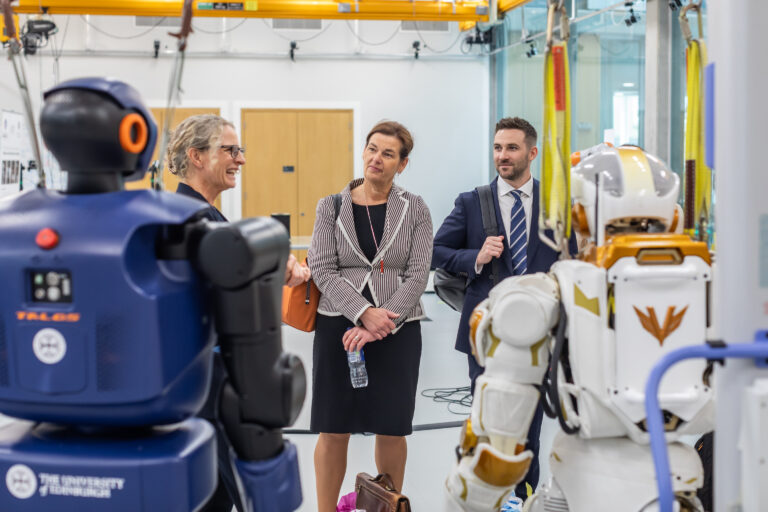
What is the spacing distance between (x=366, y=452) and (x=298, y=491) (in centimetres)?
283

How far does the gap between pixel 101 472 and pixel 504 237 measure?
6.92ft

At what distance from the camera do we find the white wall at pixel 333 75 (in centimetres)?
1070

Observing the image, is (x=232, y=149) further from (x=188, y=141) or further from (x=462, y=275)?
(x=462, y=275)

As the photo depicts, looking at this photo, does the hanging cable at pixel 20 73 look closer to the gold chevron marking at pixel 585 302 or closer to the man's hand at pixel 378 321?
the gold chevron marking at pixel 585 302

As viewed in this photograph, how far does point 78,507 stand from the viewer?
1.45 m

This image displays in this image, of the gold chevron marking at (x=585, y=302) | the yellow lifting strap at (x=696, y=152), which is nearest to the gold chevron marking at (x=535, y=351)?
the gold chevron marking at (x=585, y=302)

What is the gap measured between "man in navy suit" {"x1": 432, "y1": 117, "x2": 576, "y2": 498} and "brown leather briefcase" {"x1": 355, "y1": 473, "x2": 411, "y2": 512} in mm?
577

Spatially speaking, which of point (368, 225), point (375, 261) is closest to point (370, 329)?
point (375, 261)

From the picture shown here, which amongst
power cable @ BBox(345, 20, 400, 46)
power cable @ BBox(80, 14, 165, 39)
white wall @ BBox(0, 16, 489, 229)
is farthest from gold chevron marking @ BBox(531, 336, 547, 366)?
power cable @ BBox(80, 14, 165, 39)

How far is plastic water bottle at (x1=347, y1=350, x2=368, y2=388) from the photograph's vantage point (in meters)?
2.97

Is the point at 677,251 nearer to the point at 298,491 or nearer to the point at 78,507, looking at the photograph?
the point at 298,491

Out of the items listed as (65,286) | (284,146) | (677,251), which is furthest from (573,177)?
(284,146)

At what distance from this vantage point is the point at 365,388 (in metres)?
3.04

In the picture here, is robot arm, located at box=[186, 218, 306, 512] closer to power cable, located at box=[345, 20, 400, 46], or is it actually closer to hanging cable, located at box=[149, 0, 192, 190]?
hanging cable, located at box=[149, 0, 192, 190]
